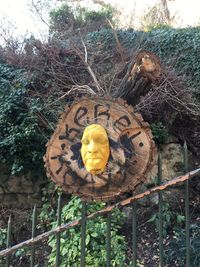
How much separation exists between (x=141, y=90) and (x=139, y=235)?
2.61 metres

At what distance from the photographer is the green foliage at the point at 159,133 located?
6.01m

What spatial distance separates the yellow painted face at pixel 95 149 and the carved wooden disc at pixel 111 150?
0.10ft

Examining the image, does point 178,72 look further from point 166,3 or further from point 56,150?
point 166,3

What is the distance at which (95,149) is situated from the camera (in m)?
2.06

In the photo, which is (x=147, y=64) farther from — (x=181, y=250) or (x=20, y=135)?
(x=20, y=135)

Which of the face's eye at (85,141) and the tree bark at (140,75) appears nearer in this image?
the face's eye at (85,141)

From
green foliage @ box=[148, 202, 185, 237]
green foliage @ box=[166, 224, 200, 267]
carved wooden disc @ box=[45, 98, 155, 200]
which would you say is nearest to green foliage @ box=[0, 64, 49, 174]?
green foliage @ box=[148, 202, 185, 237]

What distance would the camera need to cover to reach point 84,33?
8305 mm

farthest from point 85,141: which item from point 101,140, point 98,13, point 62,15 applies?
point 98,13

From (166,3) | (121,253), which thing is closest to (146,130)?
(121,253)

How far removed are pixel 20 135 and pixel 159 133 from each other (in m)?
2.03

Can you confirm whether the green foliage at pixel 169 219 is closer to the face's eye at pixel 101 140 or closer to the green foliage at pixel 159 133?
the green foliage at pixel 159 133

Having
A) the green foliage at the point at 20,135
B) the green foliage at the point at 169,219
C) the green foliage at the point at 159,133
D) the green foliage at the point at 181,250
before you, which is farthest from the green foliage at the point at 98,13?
the green foliage at the point at 181,250

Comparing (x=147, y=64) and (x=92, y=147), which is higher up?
(x=147, y=64)
